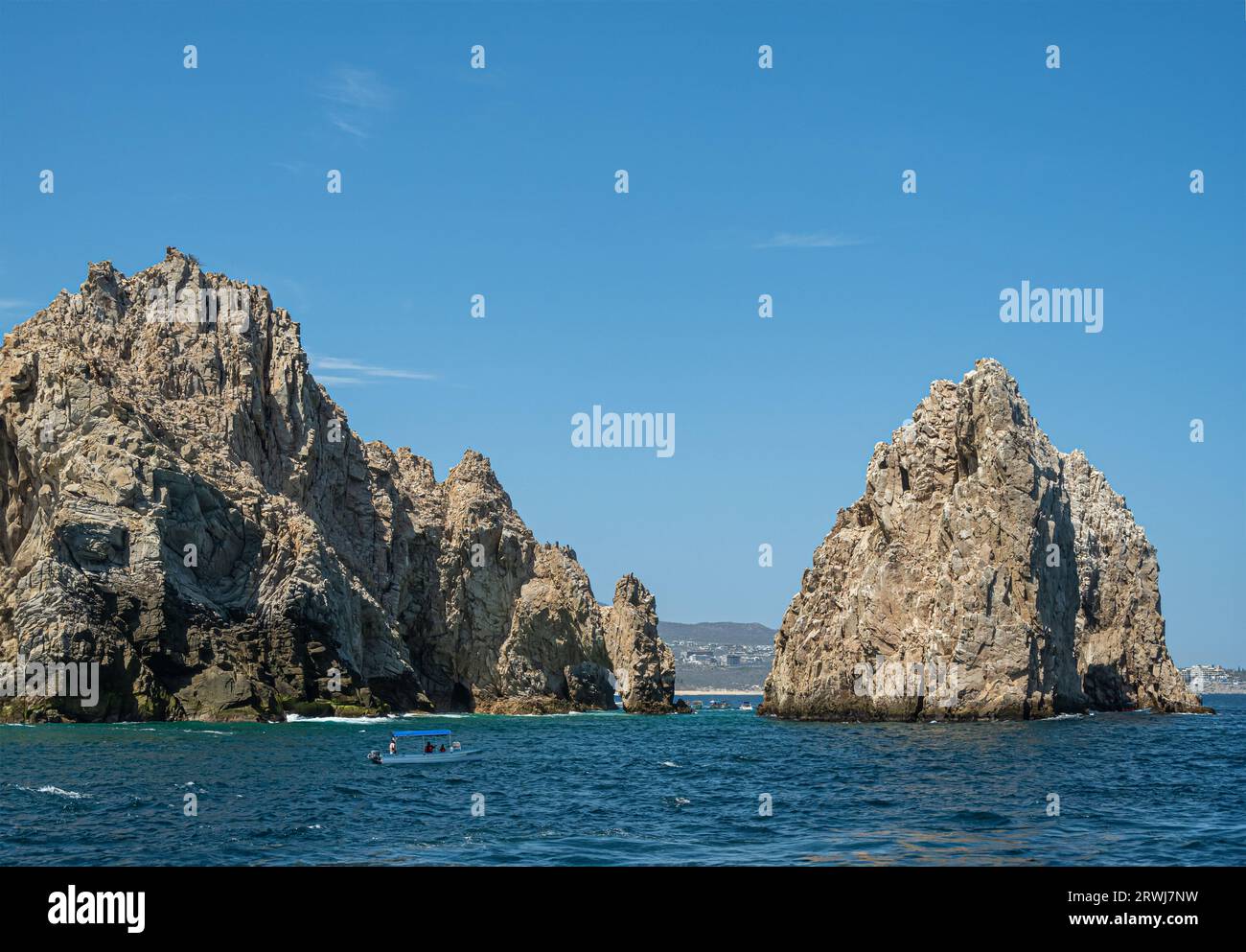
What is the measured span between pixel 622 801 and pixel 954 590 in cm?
6998

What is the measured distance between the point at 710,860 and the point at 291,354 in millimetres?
121684

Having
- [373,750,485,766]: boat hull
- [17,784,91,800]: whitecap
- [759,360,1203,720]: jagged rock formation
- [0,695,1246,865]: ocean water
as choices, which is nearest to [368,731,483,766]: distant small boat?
[373,750,485,766]: boat hull

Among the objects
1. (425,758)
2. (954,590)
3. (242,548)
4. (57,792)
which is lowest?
(425,758)

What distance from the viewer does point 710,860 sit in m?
34.3

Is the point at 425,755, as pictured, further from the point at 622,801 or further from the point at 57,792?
the point at 57,792

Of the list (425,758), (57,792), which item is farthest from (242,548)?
(57,792)

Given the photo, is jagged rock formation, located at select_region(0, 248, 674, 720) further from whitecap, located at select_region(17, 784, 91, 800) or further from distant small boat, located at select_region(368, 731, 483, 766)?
whitecap, located at select_region(17, 784, 91, 800)

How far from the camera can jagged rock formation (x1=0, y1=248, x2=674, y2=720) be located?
106 m

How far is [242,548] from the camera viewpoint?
120 metres

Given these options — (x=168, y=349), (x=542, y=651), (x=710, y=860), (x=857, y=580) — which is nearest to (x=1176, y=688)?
(x=857, y=580)

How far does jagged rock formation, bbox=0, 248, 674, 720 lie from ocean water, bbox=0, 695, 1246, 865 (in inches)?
776

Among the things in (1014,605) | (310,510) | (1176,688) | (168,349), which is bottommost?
(1176,688)
